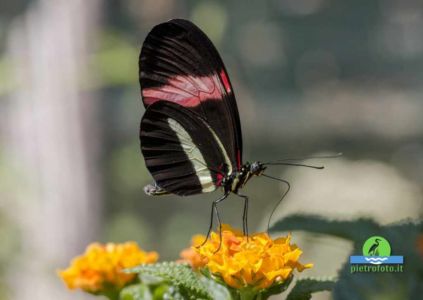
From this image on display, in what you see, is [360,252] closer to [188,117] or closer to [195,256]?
[195,256]

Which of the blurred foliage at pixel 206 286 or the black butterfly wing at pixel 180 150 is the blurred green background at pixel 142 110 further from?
the blurred foliage at pixel 206 286

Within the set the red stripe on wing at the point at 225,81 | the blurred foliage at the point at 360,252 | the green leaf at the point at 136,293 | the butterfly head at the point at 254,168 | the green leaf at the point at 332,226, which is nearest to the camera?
the blurred foliage at the point at 360,252

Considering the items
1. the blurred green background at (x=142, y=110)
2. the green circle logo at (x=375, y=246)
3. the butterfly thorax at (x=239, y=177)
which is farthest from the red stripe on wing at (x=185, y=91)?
the blurred green background at (x=142, y=110)

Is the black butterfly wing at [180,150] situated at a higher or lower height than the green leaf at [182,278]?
higher

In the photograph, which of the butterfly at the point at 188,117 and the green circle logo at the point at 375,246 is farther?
the butterfly at the point at 188,117

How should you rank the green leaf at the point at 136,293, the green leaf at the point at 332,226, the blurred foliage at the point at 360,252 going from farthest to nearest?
the green leaf at the point at 136,293
the green leaf at the point at 332,226
the blurred foliage at the point at 360,252

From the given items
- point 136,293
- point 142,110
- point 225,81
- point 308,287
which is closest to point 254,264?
point 308,287

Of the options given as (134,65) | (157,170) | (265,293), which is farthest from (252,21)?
(265,293)
